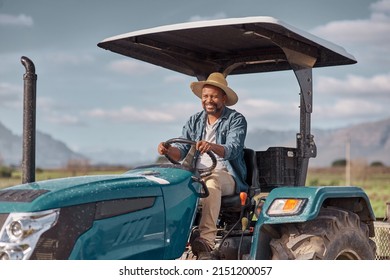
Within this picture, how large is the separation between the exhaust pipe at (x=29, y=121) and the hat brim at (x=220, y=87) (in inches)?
51.0

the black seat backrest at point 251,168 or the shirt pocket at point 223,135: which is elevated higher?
the shirt pocket at point 223,135

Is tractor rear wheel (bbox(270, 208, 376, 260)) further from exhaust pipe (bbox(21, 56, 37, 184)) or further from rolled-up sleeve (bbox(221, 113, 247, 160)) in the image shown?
exhaust pipe (bbox(21, 56, 37, 184))

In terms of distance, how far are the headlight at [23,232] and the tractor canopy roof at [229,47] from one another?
205cm

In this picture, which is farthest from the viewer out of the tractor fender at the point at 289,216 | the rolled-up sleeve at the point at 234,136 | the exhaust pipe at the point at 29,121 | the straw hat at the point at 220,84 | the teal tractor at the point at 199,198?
the straw hat at the point at 220,84

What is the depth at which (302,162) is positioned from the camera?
6.14 metres

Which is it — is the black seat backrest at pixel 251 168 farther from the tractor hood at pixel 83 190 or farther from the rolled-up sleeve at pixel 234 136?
the tractor hood at pixel 83 190

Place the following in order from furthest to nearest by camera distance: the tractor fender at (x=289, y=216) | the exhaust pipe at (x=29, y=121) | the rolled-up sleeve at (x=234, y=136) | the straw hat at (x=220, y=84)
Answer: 1. the straw hat at (x=220, y=84)
2. the exhaust pipe at (x=29, y=121)
3. the rolled-up sleeve at (x=234, y=136)
4. the tractor fender at (x=289, y=216)

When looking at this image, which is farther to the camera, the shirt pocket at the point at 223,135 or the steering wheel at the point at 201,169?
the shirt pocket at the point at 223,135

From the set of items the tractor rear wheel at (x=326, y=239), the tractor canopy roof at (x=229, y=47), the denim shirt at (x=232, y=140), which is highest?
the tractor canopy roof at (x=229, y=47)

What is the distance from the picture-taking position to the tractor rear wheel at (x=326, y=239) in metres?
5.07

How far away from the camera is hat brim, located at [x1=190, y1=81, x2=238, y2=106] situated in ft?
18.8

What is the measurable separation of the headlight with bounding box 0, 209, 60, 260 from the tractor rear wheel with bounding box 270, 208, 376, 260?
5.48 ft

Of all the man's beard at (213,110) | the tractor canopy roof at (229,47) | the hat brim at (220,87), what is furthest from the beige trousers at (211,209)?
the tractor canopy roof at (229,47)

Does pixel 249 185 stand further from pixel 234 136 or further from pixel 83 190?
pixel 83 190
